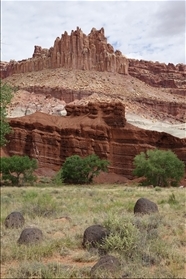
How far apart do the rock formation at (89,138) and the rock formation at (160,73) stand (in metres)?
87.4

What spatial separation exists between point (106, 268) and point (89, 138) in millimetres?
55535

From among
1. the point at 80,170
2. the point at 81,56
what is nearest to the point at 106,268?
the point at 80,170

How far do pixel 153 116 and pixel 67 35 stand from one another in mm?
38683

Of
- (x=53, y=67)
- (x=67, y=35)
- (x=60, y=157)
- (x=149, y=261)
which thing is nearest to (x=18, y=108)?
(x=60, y=157)

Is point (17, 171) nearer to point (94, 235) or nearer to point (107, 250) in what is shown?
point (94, 235)

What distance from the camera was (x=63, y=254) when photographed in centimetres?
798

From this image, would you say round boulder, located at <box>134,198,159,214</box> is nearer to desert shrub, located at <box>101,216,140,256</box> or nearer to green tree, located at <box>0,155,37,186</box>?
desert shrub, located at <box>101,216,140,256</box>

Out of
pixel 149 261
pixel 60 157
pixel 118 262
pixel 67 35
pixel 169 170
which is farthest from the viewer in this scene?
pixel 67 35

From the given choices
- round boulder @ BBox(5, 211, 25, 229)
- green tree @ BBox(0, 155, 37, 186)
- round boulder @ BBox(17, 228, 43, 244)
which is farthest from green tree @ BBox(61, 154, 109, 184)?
round boulder @ BBox(17, 228, 43, 244)

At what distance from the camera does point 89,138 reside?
6188cm

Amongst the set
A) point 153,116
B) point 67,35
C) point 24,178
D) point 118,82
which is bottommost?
point 24,178

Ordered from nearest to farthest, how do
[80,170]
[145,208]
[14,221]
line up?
[14,221] < [145,208] < [80,170]

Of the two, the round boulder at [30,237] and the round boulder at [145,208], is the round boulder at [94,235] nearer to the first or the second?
the round boulder at [30,237]

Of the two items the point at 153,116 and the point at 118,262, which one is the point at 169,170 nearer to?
the point at 118,262
